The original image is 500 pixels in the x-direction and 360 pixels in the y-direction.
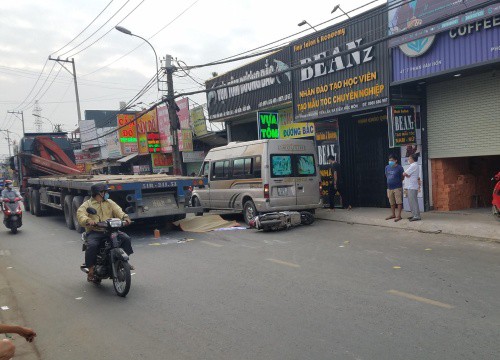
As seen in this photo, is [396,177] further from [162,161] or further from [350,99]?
[162,161]

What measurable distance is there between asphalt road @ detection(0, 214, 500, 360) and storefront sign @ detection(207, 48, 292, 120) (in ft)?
26.8

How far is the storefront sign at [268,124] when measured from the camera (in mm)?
16653

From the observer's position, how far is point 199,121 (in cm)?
2480

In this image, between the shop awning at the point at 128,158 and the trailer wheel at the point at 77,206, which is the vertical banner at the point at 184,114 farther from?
the trailer wheel at the point at 77,206

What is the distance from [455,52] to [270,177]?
5.37 meters

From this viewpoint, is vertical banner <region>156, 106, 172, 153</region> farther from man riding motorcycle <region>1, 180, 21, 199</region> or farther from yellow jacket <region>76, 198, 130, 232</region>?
yellow jacket <region>76, 198, 130, 232</region>

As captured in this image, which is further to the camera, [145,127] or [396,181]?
[145,127]

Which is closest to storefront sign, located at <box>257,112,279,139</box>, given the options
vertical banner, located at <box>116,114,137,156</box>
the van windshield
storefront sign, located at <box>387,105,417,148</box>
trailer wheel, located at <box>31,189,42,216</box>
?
the van windshield

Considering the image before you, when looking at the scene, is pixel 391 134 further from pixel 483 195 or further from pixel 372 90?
pixel 483 195

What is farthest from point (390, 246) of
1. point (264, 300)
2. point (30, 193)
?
point (30, 193)

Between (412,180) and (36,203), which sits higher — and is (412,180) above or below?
above

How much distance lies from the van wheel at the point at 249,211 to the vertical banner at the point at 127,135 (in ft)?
71.9

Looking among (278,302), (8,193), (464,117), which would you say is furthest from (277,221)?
(8,193)

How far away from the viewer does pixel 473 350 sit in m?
3.72
